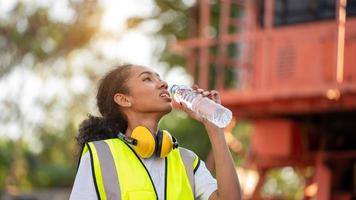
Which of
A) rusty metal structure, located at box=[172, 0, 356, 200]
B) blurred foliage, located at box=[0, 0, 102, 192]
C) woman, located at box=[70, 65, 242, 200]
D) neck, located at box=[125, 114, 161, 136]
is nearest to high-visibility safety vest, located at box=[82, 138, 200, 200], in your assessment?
woman, located at box=[70, 65, 242, 200]

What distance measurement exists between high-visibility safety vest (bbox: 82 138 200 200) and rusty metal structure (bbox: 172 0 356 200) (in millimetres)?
6937

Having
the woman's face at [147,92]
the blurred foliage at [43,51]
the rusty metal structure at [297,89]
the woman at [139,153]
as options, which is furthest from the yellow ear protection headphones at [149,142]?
the blurred foliage at [43,51]

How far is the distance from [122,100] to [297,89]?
269 inches

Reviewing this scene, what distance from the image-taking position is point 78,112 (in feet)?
99.7

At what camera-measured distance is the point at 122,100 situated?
4793 millimetres

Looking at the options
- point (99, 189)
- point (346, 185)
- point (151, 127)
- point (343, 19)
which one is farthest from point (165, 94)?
point (346, 185)

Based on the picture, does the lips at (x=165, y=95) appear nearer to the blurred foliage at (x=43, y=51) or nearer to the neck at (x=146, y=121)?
the neck at (x=146, y=121)

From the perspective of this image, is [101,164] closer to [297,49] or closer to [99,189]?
[99,189]

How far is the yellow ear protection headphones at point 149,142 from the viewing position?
4.54m

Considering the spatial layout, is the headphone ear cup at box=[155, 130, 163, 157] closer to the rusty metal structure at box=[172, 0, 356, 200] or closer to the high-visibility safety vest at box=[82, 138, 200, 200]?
the high-visibility safety vest at box=[82, 138, 200, 200]

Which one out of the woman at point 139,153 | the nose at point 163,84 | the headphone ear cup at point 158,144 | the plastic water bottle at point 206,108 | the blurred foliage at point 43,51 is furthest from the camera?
the blurred foliage at point 43,51

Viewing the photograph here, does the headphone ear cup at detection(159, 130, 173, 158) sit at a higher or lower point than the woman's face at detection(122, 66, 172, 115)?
lower

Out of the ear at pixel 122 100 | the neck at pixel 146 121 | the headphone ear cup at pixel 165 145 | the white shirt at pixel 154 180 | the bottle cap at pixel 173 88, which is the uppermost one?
the bottle cap at pixel 173 88

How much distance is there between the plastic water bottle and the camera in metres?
4.35
